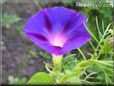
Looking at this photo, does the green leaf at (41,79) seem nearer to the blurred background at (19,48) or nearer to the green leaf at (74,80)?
the green leaf at (74,80)

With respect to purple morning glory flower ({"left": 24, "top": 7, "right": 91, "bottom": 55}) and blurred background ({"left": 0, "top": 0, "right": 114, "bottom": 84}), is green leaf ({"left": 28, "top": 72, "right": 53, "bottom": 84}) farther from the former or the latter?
blurred background ({"left": 0, "top": 0, "right": 114, "bottom": 84})

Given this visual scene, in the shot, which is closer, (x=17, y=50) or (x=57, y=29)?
(x=57, y=29)

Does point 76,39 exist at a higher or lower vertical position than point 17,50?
higher

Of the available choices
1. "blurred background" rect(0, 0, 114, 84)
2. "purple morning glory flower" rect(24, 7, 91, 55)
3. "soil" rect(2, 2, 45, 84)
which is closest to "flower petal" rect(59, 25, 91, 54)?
"purple morning glory flower" rect(24, 7, 91, 55)

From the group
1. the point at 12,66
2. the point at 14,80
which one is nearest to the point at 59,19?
the point at 14,80

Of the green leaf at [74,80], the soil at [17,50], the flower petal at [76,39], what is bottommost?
the soil at [17,50]

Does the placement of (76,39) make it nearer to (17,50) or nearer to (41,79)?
(41,79)

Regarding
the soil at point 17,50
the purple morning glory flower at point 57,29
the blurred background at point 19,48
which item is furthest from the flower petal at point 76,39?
the soil at point 17,50

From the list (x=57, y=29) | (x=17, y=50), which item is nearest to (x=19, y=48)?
(x=17, y=50)
